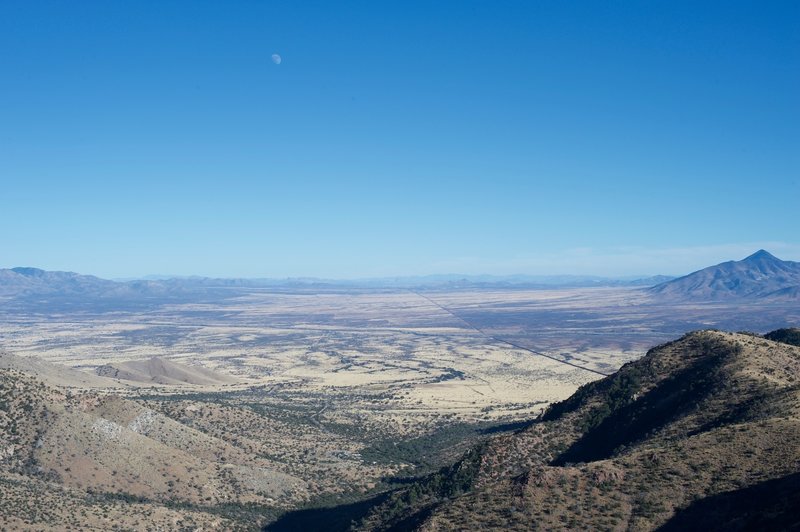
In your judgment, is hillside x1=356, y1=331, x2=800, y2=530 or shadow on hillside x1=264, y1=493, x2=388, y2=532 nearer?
hillside x1=356, y1=331, x2=800, y2=530

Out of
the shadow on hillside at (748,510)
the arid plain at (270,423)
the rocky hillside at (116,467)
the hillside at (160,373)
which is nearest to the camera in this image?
the shadow on hillside at (748,510)

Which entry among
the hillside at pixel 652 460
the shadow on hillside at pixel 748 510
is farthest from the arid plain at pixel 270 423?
the shadow on hillside at pixel 748 510

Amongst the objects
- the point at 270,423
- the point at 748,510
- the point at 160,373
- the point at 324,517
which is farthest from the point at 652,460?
the point at 160,373

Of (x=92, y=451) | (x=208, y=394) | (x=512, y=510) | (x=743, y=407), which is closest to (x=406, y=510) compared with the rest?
(x=512, y=510)

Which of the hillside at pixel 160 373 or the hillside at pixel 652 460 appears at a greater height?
the hillside at pixel 652 460

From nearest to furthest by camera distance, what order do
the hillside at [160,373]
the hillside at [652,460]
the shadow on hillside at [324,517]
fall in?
the hillside at [652,460] → the shadow on hillside at [324,517] → the hillside at [160,373]

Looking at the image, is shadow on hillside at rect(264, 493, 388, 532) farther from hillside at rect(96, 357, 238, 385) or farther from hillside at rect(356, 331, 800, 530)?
hillside at rect(96, 357, 238, 385)

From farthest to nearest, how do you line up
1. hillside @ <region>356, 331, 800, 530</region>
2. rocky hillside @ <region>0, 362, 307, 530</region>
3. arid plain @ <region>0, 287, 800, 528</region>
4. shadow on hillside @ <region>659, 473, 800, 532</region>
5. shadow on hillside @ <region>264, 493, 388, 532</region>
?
1. arid plain @ <region>0, 287, 800, 528</region>
2. shadow on hillside @ <region>264, 493, 388, 532</region>
3. rocky hillside @ <region>0, 362, 307, 530</region>
4. hillside @ <region>356, 331, 800, 530</region>
5. shadow on hillside @ <region>659, 473, 800, 532</region>

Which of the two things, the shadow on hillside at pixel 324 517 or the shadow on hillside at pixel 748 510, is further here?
the shadow on hillside at pixel 324 517

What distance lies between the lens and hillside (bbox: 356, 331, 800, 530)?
117 feet

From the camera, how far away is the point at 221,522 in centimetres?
5425

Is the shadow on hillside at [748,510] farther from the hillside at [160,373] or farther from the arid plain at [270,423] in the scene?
the hillside at [160,373]

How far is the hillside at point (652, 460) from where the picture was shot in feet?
117

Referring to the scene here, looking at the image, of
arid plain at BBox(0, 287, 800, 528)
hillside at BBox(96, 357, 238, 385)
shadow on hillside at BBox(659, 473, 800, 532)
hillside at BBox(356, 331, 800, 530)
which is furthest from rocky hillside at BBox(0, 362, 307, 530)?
hillside at BBox(96, 357, 238, 385)
